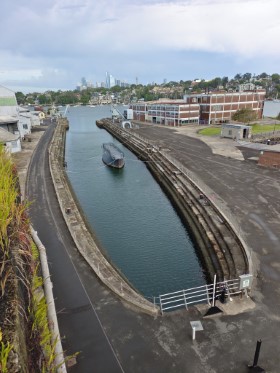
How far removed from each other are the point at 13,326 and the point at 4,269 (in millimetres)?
2449

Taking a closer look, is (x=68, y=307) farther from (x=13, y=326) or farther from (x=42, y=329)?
(x=13, y=326)

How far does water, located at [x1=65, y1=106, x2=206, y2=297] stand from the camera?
86.9 ft

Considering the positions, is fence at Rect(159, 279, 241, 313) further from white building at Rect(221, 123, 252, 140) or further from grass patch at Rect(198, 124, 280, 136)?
grass patch at Rect(198, 124, 280, 136)

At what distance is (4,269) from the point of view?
8172 mm

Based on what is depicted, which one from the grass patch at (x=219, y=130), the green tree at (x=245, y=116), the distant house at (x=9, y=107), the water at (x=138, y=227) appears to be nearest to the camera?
the water at (x=138, y=227)

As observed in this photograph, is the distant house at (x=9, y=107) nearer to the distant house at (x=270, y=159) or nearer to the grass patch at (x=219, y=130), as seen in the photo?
the grass patch at (x=219, y=130)

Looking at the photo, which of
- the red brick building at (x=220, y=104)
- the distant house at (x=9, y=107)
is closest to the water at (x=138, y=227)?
the distant house at (x=9, y=107)

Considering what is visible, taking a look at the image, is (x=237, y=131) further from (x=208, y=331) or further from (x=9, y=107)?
(x=208, y=331)

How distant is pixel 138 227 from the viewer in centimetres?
3594

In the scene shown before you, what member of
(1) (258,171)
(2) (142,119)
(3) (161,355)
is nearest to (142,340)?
(3) (161,355)

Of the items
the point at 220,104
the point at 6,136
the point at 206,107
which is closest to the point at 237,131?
the point at 206,107

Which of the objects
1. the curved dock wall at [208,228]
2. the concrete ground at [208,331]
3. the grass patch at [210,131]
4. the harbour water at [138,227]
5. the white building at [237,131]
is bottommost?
the harbour water at [138,227]

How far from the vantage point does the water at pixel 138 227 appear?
86.9ft

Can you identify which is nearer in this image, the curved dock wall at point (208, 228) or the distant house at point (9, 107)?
the curved dock wall at point (208, 228)
